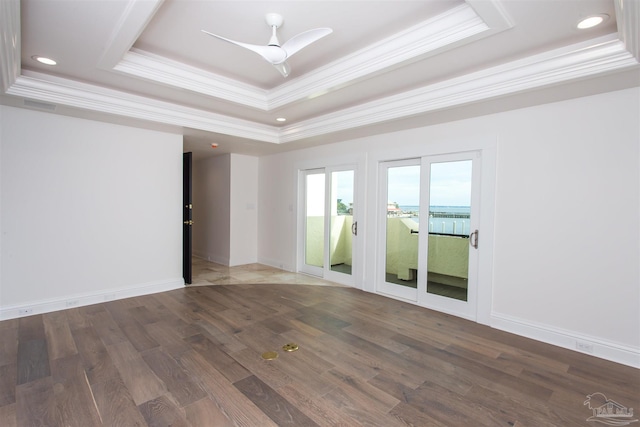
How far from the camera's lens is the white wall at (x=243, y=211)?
6.73 meters

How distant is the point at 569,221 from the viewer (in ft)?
10.1

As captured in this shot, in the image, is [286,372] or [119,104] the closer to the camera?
[286,372]

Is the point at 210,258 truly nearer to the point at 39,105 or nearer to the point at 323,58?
the point at 39,105

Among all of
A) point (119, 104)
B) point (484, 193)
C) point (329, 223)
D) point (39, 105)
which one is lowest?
point (329, 223)

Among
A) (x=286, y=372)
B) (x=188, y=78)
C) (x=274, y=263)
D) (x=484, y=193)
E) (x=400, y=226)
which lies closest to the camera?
(x=286, y=372)

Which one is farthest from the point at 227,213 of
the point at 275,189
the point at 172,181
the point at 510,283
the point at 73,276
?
the point at 510,283

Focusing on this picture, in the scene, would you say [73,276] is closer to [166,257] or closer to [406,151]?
[166,257]

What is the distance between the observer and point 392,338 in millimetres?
3213

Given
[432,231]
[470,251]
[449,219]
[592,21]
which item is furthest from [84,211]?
[592,21]

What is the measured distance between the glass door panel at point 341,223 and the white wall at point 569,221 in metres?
1.93

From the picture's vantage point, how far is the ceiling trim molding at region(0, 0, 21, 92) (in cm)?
201

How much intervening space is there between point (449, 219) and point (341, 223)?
2.00 m

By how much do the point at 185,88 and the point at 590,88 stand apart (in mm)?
4059

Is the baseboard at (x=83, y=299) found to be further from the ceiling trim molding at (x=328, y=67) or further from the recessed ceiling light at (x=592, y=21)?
the recessed ceiling light at (x=592, y=21)
